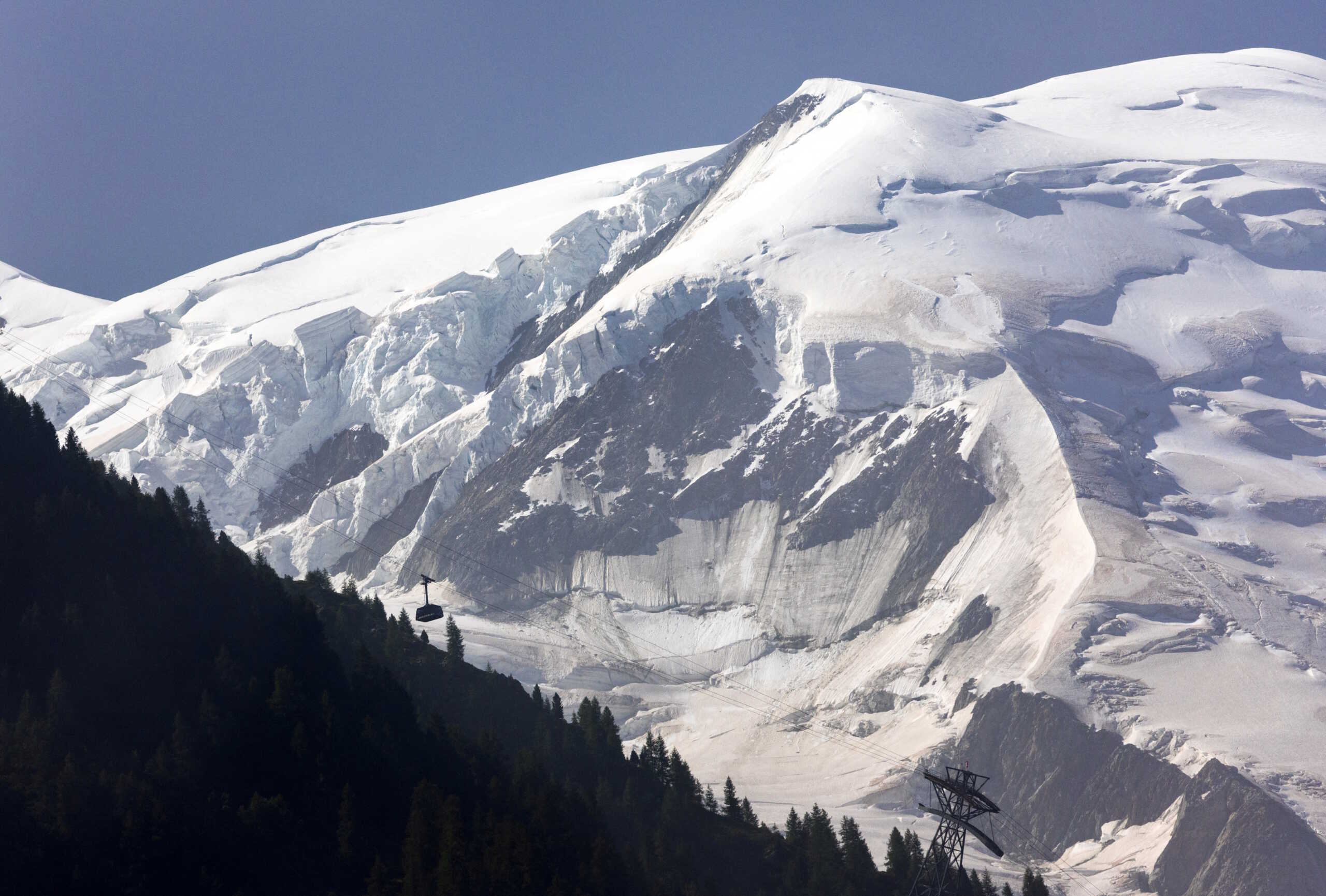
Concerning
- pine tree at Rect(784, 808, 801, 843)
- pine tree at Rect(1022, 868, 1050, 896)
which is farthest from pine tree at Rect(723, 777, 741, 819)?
pine tree at Rect(1022, 868, 1050, 896)

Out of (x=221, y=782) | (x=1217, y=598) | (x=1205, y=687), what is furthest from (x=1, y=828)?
(x=1217, y=598)

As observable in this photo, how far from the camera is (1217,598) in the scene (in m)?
179

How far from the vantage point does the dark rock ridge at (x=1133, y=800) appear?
479ft

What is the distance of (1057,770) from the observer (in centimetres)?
16825

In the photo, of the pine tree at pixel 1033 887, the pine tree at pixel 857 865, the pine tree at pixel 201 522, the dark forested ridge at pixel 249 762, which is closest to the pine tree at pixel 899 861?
the dark forested ridge at pixel 249 762

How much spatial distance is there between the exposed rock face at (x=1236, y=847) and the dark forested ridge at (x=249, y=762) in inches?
2295

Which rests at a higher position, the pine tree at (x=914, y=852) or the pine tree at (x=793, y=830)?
the pine tree at (x=793, y=830)

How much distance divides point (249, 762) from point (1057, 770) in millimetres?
111307

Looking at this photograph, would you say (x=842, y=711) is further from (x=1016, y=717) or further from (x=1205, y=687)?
(x=1205, y=687)

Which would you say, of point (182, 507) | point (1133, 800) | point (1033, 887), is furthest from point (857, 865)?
point (1133, 800)

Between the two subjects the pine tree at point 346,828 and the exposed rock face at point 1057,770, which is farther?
the exposed rock face at point 1057,770

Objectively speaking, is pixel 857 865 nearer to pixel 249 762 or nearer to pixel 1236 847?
pixel 249 762

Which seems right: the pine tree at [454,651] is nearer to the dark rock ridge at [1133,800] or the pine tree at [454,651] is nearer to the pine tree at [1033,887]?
the pine tree at [1033,887]

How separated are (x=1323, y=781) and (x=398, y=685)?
10017 cm
